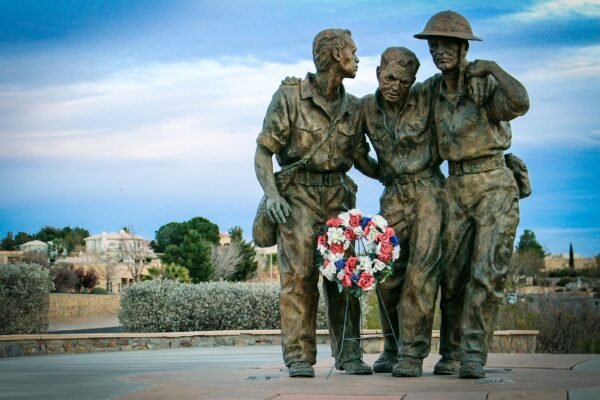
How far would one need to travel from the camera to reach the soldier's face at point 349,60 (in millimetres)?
9602

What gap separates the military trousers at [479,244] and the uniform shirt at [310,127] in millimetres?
987

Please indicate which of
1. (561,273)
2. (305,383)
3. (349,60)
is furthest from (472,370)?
(561,273)

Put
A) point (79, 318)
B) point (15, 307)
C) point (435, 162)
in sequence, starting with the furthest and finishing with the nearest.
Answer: point (79, 318) < point (15, 307) < point (435, 162)

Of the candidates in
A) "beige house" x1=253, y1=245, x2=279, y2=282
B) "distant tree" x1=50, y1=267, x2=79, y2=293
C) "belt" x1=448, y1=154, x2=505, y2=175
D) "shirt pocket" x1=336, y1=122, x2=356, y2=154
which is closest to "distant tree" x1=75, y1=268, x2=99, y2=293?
"distant tree" x1=50, y1=267, x2=79, y2=293

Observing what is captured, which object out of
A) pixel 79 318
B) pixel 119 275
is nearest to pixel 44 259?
pixel 119 275

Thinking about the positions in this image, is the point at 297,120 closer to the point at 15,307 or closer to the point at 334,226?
the point at 334,226

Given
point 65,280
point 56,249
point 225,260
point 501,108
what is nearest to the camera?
point 501,108

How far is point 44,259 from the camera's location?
50.4 m

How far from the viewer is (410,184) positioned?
9578mm

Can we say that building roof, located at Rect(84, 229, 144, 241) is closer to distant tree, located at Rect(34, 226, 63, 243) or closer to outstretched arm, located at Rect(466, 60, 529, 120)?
distant tree, located at Rect(34, 226, 63, 243)

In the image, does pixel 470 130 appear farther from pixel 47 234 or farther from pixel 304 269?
pixel 47 234

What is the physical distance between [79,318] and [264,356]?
70.9 ft

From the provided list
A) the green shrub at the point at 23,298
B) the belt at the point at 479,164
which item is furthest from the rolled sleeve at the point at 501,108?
the green shrub at the point at 23,298

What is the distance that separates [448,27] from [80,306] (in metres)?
29.0
